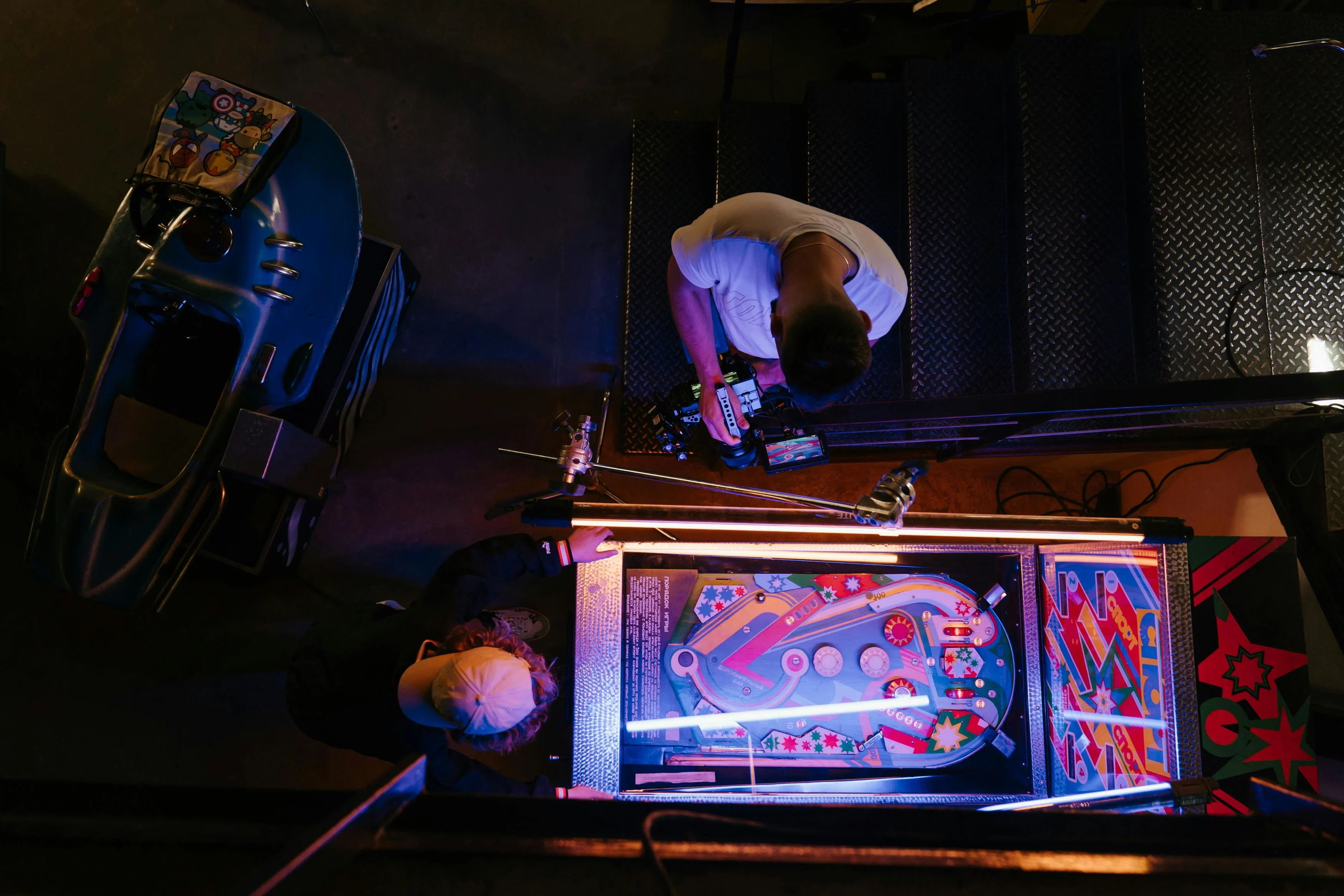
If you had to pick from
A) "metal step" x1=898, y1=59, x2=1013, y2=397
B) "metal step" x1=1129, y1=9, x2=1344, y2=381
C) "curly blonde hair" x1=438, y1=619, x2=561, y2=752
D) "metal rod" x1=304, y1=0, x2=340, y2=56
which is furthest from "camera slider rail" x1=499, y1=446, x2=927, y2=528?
"metal rod" x1=304, y1=0, x2=340, y2=56

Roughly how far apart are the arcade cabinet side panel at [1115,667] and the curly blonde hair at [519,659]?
6.47ft

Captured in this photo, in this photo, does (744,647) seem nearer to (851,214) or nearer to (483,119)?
(851,214)

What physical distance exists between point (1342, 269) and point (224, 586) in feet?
18.3

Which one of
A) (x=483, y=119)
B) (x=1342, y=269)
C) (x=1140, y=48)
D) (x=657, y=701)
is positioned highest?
(x=483, y=119)

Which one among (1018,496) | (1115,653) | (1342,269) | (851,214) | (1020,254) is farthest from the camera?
(1018,496)

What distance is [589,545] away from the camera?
2.55 m

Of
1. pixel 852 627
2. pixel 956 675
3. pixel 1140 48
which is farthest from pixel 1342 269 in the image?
pixel 852 627

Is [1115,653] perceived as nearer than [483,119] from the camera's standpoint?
A: Yes

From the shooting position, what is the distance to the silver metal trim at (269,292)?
2721mm

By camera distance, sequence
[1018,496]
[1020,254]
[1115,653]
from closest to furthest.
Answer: [1115,653], [1020,254], [1018,496]

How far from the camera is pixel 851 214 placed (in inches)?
131

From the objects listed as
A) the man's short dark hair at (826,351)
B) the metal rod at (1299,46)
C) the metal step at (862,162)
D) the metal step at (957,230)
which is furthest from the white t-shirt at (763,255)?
the metal rod at (1299,46)

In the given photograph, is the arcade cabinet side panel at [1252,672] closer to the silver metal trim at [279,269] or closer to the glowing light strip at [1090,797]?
the glowing light strip at [1090,797]

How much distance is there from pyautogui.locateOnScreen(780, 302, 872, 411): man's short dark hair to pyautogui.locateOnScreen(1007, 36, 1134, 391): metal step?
1.60 m
